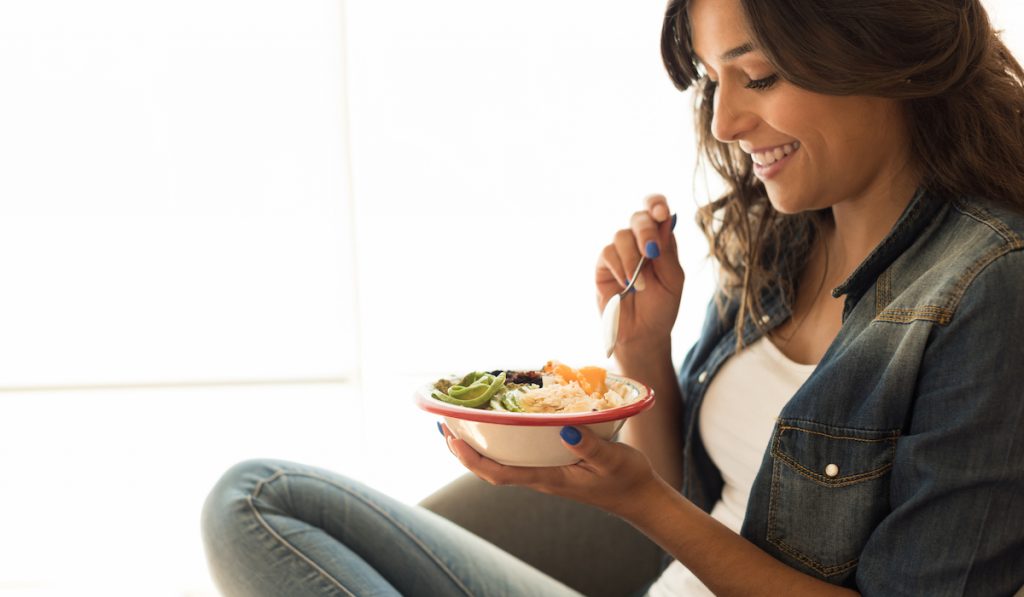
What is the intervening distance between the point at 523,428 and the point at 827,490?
36cm

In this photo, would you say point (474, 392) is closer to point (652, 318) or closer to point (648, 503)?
point (648, 503)

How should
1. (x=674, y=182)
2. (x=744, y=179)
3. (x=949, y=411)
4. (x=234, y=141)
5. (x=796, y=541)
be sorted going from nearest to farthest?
(x=949, y=411) < (x=796, y=541) < (x=744, y=179) < (x=674, y=182) < (x=234, y=141)

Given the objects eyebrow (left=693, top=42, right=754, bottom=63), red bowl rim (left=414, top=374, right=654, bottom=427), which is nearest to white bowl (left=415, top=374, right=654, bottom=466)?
red bowl rim (left=414, top=374, right=654, bottom=427)

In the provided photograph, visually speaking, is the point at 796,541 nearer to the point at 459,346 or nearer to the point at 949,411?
the point at 949,411

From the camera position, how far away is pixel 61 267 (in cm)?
325

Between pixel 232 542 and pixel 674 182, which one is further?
pixel 674 182

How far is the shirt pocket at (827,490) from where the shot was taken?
3.15 ft

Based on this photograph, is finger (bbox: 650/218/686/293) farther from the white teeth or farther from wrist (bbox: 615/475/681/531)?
wrist (bbox: 615/475/681/531)

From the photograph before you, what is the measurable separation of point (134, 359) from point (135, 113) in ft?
2.98

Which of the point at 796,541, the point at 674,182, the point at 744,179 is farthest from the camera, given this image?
the point at 674,182

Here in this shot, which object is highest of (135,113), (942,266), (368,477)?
(135,113)

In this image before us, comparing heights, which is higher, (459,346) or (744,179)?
(744,179)

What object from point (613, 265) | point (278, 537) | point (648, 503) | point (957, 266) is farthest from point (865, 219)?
point (278, 537)

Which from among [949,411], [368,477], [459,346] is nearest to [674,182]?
[459,346]
